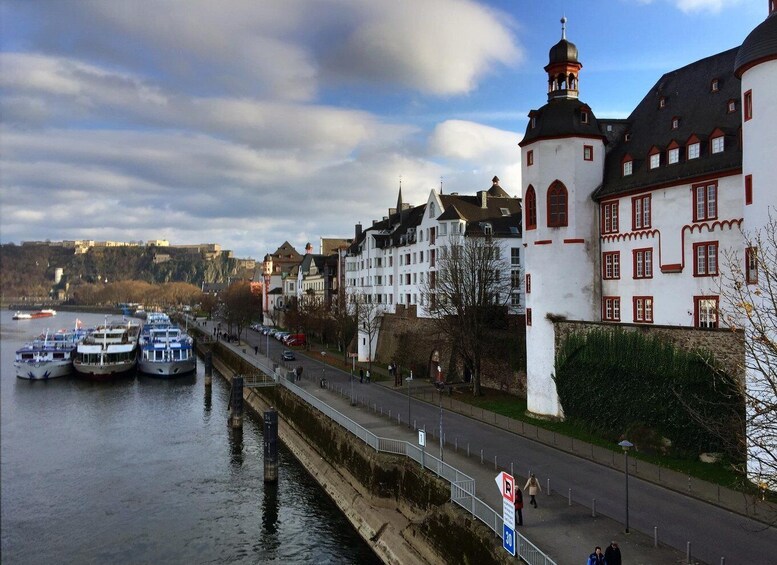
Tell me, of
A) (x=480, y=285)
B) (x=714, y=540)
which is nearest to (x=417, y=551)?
(x=714, y=540)

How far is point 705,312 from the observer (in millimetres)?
30375

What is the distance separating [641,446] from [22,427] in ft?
149

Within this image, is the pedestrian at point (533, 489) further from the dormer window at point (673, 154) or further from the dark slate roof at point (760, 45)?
the dormer window at point (673, 154)

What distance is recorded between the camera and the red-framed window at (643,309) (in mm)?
33469

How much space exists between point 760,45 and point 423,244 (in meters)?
37.5

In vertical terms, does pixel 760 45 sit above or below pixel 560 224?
above

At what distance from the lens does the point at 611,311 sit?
3609cm

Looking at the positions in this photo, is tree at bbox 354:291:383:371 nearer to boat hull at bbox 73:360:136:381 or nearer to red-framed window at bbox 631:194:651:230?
red-framed window at bbox 631:194:651:230

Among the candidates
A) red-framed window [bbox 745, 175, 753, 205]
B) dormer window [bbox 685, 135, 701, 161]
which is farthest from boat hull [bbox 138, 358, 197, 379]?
red-framed window [bbox 745, 175, 753, 205]

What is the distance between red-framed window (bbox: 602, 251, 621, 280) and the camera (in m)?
35.5

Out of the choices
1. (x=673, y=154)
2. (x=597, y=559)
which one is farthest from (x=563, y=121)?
(x=597, y=559)

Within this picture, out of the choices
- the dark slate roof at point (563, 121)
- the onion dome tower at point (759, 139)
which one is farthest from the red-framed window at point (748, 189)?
the dark slate roof at point (563, 121)

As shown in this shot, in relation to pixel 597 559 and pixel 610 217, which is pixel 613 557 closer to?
pixel 597 559

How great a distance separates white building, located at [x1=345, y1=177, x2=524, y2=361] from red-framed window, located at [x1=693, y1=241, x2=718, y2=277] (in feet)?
68.8
